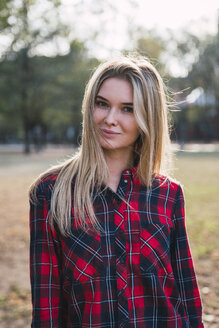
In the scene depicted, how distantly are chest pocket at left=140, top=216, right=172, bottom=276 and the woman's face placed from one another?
454 millimetres

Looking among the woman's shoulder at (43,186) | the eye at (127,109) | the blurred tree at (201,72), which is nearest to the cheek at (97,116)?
the eye at (127,109)

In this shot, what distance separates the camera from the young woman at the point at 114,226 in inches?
66.6

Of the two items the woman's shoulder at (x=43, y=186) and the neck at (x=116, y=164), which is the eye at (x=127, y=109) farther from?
the woman's shoulder at (x=43, y=186)

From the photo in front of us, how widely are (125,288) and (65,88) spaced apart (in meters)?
30.1

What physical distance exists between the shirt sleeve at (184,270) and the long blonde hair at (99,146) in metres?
0.28

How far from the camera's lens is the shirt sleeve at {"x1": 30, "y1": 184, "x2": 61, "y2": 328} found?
1715 mm

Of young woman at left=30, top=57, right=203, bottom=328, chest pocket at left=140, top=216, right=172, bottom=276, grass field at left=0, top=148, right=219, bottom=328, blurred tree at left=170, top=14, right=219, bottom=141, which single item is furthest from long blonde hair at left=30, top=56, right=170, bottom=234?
blurred tree at left=170, top=14, right=219, bottom=141

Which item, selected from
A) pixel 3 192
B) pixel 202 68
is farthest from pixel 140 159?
pixel 202 68

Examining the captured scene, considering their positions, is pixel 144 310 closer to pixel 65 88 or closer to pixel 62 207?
pixel 62 207

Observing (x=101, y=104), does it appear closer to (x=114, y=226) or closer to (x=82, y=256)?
(x=114, y=226)

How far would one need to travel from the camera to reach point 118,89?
73.1 inches

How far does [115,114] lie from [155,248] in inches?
27.3

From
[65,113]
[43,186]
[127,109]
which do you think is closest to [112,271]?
[43,186]

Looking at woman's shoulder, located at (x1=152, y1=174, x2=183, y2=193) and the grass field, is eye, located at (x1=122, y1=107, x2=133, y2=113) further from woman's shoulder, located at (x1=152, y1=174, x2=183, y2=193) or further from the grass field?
the grass field
